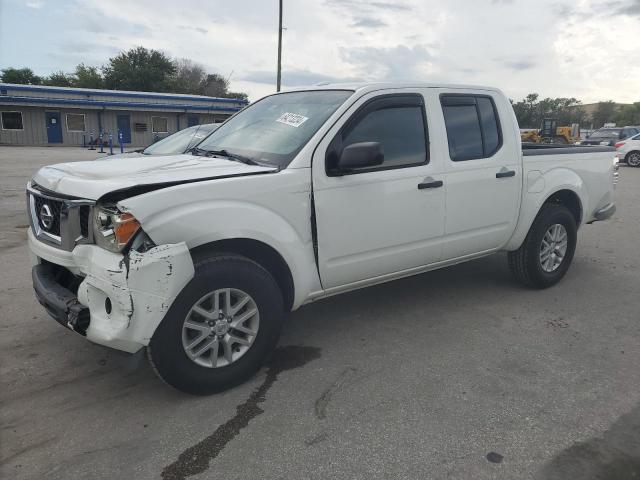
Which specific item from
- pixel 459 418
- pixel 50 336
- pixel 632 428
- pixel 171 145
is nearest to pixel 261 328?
pixel 459 418

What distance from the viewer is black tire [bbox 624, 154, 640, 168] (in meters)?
21.7

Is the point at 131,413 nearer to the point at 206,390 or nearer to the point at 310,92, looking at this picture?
the point at 206,390

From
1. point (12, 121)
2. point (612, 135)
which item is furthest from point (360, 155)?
point (12, 121)

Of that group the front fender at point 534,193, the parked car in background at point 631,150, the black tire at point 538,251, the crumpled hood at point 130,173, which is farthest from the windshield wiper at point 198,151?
the parked car in background at point 631,150

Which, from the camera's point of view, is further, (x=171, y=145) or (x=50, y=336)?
(x=171, y=145)

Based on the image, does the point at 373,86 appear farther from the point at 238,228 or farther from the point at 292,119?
the point at 238,228

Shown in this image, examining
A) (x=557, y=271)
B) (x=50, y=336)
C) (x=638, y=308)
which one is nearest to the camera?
(x=50, y=336)

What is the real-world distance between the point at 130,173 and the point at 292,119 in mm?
1256

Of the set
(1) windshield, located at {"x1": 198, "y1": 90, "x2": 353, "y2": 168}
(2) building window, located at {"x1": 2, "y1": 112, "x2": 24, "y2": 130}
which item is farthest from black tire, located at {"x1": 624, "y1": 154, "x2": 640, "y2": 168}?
(2) building window, located at {"x1": 2, "y1": 112, "x2": 24, "y2": 130}

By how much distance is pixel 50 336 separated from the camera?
3873 mm

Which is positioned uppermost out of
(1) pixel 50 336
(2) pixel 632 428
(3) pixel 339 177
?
(3) pixel 339 177

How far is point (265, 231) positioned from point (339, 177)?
67 cm

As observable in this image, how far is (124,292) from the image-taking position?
8.63 feet

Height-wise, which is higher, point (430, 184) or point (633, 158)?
point (430, 184)
